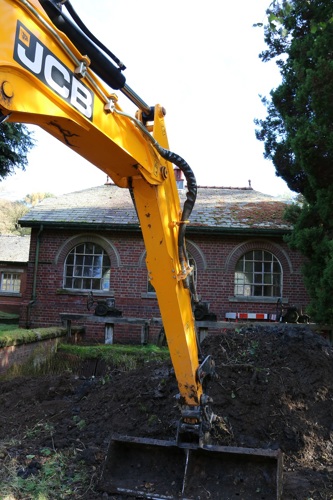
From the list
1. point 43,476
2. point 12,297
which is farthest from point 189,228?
point 12,297

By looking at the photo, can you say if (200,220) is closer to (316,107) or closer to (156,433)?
(316,107)

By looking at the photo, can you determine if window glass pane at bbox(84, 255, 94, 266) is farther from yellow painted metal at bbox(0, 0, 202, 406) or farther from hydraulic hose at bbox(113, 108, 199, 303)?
hydraulic hose at bbox(113, 108, 199, 303)

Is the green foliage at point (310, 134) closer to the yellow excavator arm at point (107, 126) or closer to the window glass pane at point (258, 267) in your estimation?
the window glass pane at point (258, 267)

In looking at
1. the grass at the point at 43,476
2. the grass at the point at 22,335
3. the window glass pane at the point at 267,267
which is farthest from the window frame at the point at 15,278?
the grass at the point at 43,476

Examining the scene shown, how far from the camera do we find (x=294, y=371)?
19.4 feet

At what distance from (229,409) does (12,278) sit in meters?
19.5

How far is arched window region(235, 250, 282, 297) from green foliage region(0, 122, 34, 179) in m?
7.10

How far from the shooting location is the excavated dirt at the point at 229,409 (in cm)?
465

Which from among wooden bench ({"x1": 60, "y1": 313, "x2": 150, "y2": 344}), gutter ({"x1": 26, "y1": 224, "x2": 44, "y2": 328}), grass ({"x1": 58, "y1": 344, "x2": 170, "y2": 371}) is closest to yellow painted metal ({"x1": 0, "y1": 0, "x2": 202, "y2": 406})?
grass ({"x1": 58, "y1": 344, "x2": 170, "y2": 371})

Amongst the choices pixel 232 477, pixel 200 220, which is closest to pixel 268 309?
pixel 200 220

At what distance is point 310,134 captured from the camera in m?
9.65

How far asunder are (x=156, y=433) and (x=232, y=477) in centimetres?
130

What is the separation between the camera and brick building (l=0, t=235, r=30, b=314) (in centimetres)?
2127

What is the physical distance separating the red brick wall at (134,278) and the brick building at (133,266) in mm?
29
